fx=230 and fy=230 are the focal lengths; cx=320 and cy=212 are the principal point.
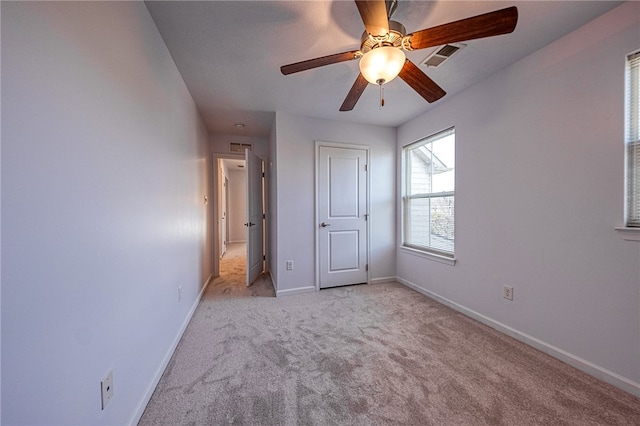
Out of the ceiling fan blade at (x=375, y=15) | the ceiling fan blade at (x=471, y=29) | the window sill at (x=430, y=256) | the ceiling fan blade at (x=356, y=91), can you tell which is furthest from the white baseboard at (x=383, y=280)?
the ceiling fan blade at (x=375, y=15)

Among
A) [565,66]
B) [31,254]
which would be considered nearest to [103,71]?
[31,254]

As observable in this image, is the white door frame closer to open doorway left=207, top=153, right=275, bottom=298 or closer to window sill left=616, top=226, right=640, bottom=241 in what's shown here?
open doorway left=207, top=153, right=275, bottom=298

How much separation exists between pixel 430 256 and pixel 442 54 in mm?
2158

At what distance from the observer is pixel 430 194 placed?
3002mm

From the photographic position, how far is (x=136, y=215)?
1265mm

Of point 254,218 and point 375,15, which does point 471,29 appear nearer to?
point 375,15

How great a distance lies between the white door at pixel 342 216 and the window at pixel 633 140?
92.1 inches

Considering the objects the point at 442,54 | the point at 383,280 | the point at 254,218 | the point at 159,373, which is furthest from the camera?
the point at 254,218

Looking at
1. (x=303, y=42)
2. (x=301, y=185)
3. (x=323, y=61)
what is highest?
(x=303, y=42)

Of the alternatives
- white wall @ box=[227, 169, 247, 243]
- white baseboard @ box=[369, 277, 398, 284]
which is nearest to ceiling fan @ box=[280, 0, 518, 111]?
white baseboard @ box=[369, 277, 398, 284]

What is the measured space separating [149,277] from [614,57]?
10.7 ft

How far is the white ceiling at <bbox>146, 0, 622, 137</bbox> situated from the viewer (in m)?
1.43

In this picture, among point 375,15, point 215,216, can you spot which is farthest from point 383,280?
point 375,15

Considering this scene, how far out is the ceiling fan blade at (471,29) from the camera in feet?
3.46
